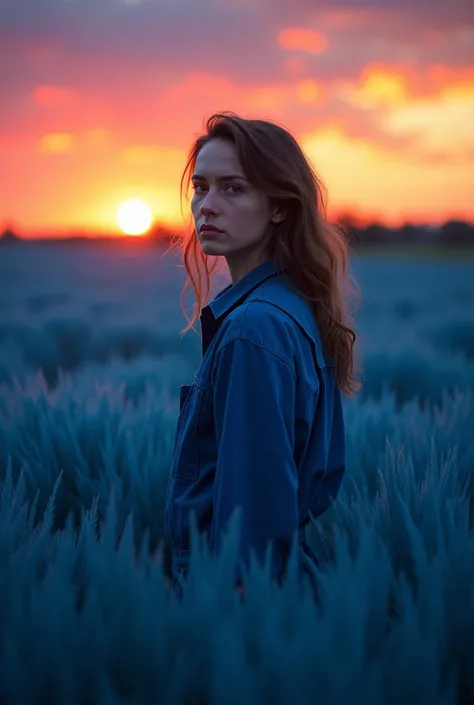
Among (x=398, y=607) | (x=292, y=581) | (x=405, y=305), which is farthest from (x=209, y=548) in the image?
(x=405, y=305)

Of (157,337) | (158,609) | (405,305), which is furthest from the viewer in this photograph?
(405,305)

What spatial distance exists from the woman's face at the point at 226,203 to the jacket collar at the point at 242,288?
0.07m

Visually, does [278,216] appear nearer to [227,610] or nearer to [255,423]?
[255,423]

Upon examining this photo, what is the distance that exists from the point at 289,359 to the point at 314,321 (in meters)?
0.28

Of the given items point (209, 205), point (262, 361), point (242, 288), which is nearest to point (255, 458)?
point (262, 361)

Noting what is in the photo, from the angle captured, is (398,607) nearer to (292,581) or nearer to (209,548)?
(292,581)

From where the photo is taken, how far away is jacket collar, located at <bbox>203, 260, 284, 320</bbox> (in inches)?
62.1

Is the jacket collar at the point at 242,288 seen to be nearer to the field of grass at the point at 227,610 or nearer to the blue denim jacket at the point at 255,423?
the blue denim jacket at the point at 255,423

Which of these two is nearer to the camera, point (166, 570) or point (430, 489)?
point (430, 489)

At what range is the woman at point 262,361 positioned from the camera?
1281 mm

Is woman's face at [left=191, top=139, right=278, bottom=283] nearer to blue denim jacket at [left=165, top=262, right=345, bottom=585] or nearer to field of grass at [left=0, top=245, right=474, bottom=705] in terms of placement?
blue denim jacket at [left=165, top=262, right=345, bottom=585]

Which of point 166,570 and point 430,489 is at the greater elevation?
point 430,489

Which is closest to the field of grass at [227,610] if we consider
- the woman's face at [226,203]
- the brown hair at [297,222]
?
the brown hair at [297,222]

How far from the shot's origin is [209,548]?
54.2 inches
